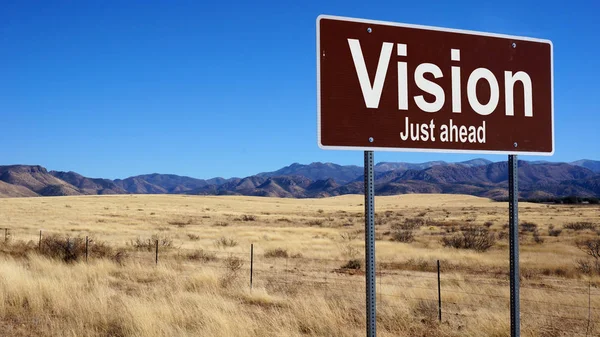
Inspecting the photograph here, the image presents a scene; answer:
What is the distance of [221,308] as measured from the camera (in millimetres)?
10805

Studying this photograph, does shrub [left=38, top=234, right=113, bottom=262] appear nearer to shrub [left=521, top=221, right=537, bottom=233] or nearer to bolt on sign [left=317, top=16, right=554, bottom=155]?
bolt on sign [left=317, top=16, right=554, bottom=155]

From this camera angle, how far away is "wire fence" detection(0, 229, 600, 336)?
1129 cm

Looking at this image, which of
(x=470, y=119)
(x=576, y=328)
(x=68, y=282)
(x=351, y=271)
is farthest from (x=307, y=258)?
(x=470, y=119)

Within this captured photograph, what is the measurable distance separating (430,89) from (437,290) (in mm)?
11755

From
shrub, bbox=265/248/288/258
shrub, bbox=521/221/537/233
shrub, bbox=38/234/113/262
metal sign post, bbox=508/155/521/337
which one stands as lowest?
shrub, bbox=265/248/288/258

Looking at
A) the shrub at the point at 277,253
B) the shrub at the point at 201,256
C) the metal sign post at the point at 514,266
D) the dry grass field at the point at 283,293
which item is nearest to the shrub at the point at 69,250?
the dry grass field at the point at 283,293

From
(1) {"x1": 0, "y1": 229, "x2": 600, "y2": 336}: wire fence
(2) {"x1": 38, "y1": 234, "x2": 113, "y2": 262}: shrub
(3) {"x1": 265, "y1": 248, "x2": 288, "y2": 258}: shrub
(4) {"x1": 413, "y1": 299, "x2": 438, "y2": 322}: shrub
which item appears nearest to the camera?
(4) {"x1": 413, "y1": 299, "x2": 438, "y2": 322}: shrub

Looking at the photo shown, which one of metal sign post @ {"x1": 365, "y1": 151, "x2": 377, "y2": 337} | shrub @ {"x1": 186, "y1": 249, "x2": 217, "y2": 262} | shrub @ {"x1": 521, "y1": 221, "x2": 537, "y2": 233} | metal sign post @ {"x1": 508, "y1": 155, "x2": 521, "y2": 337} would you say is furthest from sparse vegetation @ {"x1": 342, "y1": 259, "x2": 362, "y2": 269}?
shrub @ {"x1": 521, "y1": 221, "x2": 537, "y2": 233}

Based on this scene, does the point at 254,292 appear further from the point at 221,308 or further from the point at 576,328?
the point at 576,328

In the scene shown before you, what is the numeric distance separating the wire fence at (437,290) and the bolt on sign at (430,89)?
677 centimetres

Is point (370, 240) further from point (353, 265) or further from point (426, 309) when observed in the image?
point (353, 265)

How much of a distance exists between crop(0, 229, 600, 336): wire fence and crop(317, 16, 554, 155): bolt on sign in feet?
22.2

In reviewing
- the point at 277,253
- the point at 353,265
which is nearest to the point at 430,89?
the point at 353,265

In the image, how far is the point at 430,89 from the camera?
13.4ft
